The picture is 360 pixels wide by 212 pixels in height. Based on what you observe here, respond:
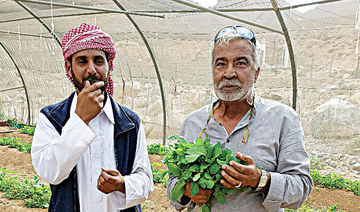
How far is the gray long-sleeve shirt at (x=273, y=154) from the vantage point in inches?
62.7

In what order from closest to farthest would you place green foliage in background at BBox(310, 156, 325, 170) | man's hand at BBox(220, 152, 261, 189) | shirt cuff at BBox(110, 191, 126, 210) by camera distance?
1. man's hand at BBox(220, 152, 261, 189)
2. shirt cuff at BBox(110, 191, 126, 210)
3. green foliage in background at BBox(310, 156, 325, 170)

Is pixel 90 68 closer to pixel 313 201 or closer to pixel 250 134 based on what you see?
pixel 250 134

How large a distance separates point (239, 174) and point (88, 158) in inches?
36.1

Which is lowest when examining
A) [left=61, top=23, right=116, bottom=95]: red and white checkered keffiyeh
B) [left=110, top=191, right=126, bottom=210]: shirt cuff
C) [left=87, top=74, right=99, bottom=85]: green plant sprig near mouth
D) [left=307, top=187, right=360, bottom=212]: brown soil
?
[left=307, top=187, right=360, bottom=212]: brown soil

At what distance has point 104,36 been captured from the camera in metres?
1.97

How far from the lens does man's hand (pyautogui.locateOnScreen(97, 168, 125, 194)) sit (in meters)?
1.68

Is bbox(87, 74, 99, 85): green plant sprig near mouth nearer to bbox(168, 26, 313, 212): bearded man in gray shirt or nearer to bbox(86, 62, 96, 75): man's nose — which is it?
bbox(86, 62, 96, 75): man's nose

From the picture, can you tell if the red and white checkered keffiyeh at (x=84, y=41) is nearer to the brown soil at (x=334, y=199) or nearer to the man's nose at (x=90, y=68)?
the man's nose at (x=90, y=68)

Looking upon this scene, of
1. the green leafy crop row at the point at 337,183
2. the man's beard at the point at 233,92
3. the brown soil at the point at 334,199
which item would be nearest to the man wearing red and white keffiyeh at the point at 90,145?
the man's beard at the point at 233,92

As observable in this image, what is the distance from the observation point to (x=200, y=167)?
5.17 ft

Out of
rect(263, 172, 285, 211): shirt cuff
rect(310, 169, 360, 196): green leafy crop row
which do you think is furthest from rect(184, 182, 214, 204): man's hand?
rect(310, 169, 360, 196): green leafy crop row

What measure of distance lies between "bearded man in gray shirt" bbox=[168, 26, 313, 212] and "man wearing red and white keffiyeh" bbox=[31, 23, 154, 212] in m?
0.30

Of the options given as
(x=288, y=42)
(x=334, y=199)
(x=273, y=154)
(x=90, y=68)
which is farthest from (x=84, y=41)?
(x=334, y=199)

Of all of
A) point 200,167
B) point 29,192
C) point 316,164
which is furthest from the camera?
point 316,164
